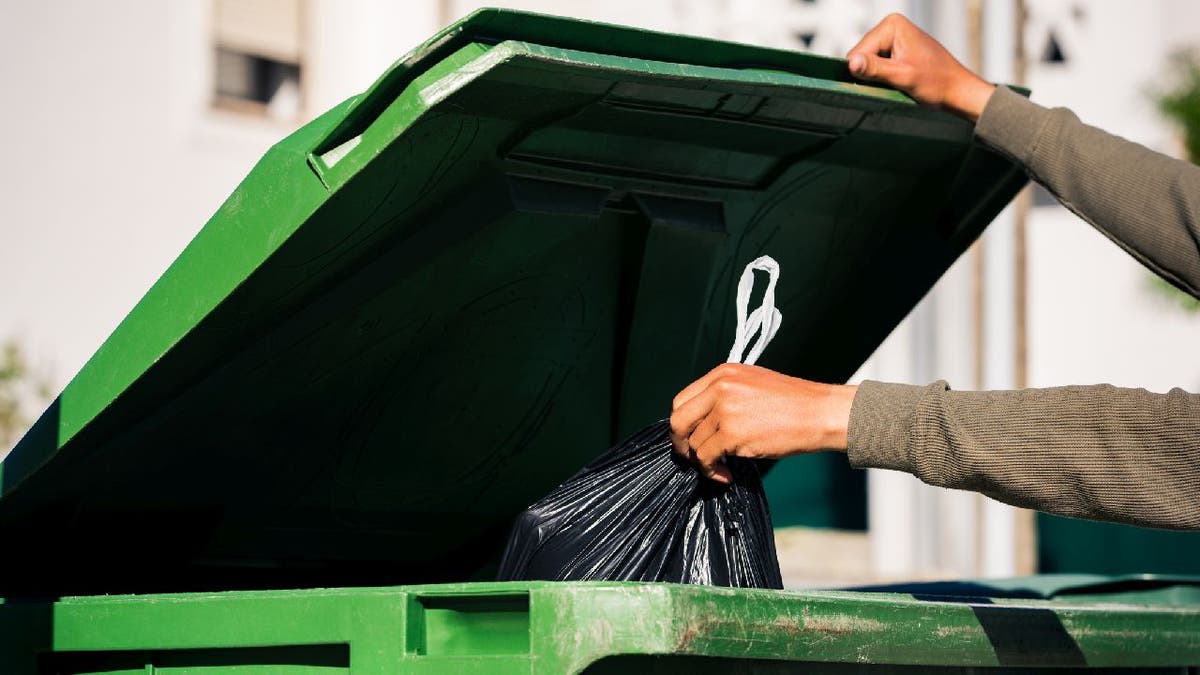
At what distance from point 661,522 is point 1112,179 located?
0.87 metres

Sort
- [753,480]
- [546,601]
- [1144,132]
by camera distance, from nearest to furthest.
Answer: [546,601] → [753,480] → [1144,132]

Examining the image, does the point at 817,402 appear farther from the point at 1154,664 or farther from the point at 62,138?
the point at 62,138

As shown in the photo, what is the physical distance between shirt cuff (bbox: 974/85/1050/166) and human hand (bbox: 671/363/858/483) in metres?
0.66

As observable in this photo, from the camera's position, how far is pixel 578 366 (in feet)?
10.2

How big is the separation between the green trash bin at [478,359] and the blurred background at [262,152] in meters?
6.64

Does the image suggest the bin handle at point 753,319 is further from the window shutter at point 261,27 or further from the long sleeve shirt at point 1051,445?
the window shutter at point 261,27

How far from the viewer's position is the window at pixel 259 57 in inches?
406

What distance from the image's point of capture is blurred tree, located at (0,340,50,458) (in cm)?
910

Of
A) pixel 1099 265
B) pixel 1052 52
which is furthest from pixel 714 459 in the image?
pixel 1052 52

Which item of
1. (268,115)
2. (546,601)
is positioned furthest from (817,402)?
(268,115)

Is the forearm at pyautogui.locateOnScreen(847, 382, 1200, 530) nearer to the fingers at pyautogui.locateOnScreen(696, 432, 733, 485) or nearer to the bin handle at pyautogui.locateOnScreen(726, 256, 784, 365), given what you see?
the fingers at pyautogui.locateOnScreen(696, 432, 733, 485)

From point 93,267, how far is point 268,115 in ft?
5.51

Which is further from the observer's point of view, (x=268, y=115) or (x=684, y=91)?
(x=268, y=115)

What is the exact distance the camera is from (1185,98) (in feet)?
39.9
